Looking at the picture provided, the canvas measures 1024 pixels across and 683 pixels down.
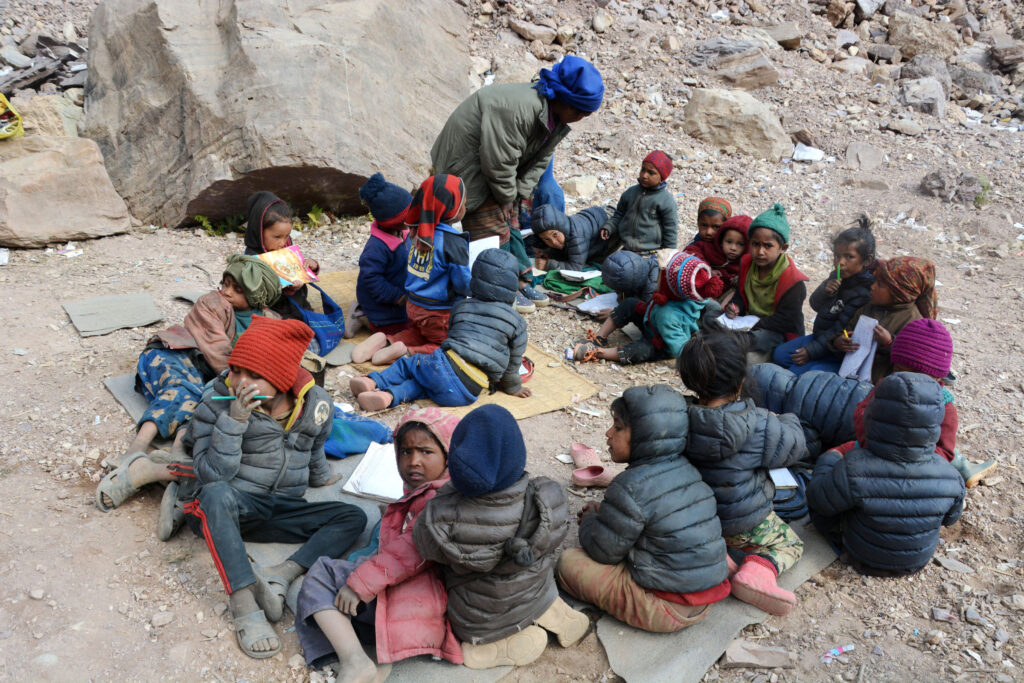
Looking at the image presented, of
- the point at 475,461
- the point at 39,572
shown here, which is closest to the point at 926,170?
the point at 475,461

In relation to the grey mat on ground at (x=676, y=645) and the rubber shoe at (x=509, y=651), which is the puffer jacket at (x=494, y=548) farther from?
the grey mat on ground at (x=676, y=645)

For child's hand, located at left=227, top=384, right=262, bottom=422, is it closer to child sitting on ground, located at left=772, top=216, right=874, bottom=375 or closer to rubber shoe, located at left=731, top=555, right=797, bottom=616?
rubber shoe, located at left=731, top=555, right=797, bottom=616

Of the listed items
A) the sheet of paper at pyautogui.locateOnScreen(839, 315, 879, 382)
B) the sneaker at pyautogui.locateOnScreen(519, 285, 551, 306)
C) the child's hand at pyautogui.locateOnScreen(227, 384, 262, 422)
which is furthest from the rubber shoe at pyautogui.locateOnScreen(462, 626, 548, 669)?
the sneaker at pyautogui.locateOnScreen(519, 285, 551, 306)

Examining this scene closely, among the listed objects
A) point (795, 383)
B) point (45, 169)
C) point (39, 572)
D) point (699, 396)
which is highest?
point (699, 396)

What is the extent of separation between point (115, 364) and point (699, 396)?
383cm

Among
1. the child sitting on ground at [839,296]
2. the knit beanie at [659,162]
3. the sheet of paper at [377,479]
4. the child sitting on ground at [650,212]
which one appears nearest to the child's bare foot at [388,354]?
the sheet of paper at [377,479]

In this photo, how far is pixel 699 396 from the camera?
11.2 ft

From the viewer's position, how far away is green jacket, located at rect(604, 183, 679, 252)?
6.84 metres

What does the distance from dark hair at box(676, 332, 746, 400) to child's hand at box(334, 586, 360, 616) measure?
64.6 inches

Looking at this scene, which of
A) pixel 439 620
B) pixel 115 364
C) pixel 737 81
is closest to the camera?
pixel 439 620

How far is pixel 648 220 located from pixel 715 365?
386 centimetres

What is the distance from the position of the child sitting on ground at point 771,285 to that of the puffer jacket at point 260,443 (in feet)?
10.6

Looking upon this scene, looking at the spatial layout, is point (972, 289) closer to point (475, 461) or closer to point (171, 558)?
point (475, 461)

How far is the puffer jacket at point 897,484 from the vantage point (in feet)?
10.6
